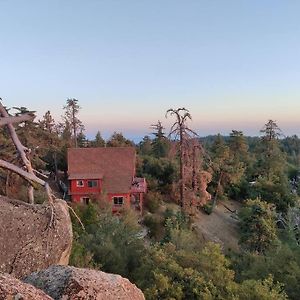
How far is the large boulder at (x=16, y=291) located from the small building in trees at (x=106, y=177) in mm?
28151

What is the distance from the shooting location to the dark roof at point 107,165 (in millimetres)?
32312

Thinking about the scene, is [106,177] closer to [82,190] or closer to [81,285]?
[82,190]

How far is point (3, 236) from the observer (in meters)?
5.20

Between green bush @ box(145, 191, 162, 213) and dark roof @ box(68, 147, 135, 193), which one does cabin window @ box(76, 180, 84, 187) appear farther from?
green bush @ box(145, 191, 162, 213)

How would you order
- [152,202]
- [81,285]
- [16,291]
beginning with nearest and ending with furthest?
[16,291]
[81,285]
[152,202]

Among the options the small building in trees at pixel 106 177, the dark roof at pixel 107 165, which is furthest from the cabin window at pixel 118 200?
the dark roof at pixel 107 165

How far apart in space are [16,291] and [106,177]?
2991 centimetres

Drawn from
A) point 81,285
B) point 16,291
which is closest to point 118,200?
point 81,285

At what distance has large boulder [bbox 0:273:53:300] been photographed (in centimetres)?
280

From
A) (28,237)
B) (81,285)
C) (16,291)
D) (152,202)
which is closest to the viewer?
(16,291)

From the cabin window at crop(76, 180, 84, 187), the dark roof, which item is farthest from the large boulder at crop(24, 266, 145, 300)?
the cabin window at crop(76, 180, 84, 187)

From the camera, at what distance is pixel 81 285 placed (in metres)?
3.41

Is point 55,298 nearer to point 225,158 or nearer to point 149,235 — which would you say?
point 149,235

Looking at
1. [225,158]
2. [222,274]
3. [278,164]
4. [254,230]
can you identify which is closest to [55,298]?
[222,274]
